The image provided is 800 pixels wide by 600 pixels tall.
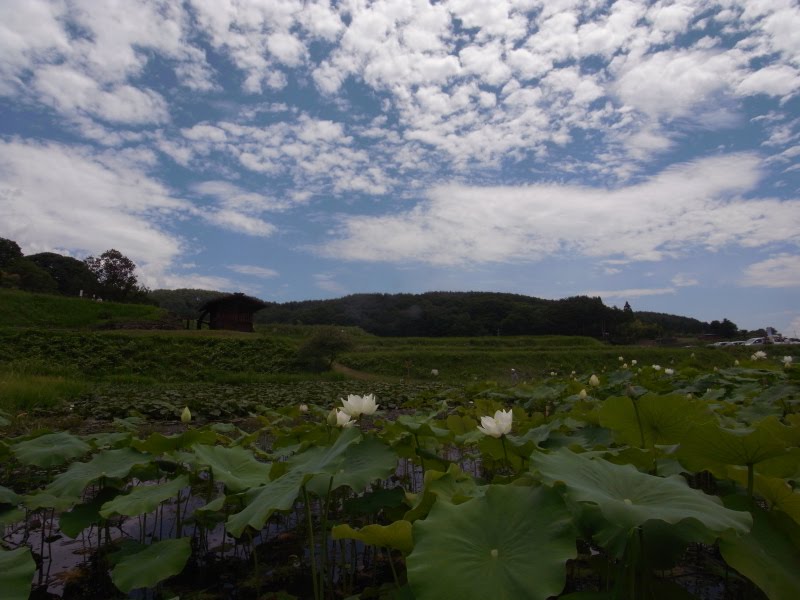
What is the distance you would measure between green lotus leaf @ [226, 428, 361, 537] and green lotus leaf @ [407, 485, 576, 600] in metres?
0.51

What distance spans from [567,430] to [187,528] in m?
2.68

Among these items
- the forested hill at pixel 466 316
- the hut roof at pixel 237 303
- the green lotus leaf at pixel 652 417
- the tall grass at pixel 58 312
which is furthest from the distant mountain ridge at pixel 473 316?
the green lotus leaf at pixel 652 417

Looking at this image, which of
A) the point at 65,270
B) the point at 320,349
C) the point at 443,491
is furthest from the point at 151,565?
the point at 65,270

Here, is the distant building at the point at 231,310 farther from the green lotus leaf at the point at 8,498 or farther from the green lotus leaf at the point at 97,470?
the green lotus leaf at the point at 8,498

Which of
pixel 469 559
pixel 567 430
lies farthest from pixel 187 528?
pixel 469 559

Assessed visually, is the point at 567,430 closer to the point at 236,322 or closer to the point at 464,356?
the point at 464,356

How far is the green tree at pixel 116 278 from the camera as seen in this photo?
1515 inches

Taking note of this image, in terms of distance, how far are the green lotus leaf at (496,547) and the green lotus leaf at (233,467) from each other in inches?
43.6

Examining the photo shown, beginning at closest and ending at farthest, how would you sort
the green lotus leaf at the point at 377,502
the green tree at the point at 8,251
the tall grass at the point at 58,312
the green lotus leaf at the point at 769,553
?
1. the green lotus leaf at the point at 769,553
2. the green lotus leaf at the point at 377,502
3. the tall grass at the point at 58,312
4. the green tree at the point at 8,251

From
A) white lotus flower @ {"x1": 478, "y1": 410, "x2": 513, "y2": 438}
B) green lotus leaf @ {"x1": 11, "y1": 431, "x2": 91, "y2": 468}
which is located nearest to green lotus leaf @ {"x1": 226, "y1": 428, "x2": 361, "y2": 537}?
white lotus flower @ {"x1": 478, "y1": 410, "x2": 513, "y2": 438}

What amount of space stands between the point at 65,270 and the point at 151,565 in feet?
192

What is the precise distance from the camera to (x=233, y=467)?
2.44 meters

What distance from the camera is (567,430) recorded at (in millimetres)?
3055

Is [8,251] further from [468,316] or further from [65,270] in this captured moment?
[468,316]
